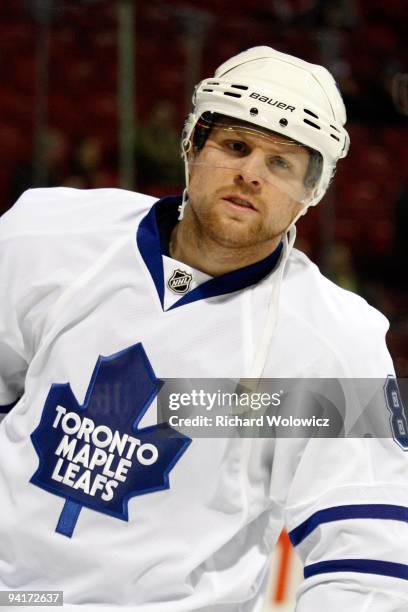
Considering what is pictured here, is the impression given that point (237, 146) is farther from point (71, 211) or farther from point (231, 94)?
point (71, 211)

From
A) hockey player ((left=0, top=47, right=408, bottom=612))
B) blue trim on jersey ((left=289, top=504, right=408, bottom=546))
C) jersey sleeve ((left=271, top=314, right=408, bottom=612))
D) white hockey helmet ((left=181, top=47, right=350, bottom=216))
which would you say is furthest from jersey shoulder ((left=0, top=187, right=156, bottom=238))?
blue trim on jersey ((left=289, top=504, right=408, bottom=546))

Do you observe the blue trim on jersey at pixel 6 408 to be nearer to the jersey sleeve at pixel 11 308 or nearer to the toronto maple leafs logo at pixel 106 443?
the jersey sleeve at pixel 11 308

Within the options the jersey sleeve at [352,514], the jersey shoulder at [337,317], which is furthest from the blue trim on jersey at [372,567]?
the jersey shoulder at [337,317]

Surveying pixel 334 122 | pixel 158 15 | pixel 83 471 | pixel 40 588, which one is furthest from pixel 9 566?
pixel 158 15

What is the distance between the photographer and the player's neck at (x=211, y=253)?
1.67 metres

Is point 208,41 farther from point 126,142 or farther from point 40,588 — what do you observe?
point 40,588

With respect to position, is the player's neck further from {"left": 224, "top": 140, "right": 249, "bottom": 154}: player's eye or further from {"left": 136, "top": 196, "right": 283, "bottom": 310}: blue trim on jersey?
{"left": 224, "top": 140, "right": 249, "bottom": 154}: player's eye

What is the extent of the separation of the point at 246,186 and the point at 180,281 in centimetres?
19

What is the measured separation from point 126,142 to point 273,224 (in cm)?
393

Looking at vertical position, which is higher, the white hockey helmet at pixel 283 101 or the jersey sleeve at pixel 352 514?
the white hockey helmet at pixel 283 101

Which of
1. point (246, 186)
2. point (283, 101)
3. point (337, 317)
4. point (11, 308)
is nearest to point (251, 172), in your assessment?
point (246, 186)

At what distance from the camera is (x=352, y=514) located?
153 centimetres

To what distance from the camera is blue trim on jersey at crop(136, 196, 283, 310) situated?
5.45 feet

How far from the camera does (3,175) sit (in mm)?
5777
